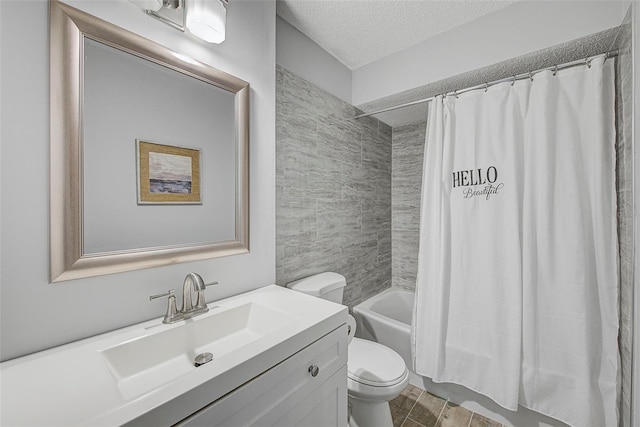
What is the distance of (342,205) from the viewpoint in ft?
6.67

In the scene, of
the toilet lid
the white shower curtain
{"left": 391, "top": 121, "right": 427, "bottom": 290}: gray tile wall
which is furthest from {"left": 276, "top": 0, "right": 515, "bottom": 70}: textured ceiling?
the toilet lid

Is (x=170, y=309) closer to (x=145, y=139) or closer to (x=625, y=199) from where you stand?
(x=145, y=139)

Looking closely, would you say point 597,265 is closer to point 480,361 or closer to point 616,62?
point 480,361

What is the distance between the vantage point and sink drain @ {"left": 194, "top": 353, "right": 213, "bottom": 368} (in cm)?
90

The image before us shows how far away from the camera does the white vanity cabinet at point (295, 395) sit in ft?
2.22

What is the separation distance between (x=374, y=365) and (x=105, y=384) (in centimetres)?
123

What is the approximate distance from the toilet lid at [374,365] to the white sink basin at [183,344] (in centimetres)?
65

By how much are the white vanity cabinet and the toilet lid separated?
311 millimetres

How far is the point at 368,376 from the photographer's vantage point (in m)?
1.36

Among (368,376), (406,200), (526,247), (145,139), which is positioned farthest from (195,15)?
(406,200)

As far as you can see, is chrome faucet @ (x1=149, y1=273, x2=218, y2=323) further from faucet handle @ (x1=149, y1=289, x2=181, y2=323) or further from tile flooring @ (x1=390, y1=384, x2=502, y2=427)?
tile flooring @ (x1=390, y1=384, x2=502, y2=427)

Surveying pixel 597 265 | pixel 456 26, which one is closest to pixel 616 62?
pixel 456 26

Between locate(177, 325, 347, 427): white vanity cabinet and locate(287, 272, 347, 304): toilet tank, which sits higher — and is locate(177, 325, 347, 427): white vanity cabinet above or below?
below

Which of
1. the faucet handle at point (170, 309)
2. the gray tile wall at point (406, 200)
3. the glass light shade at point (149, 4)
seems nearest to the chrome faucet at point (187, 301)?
the faucet handle at point (170, 309)
